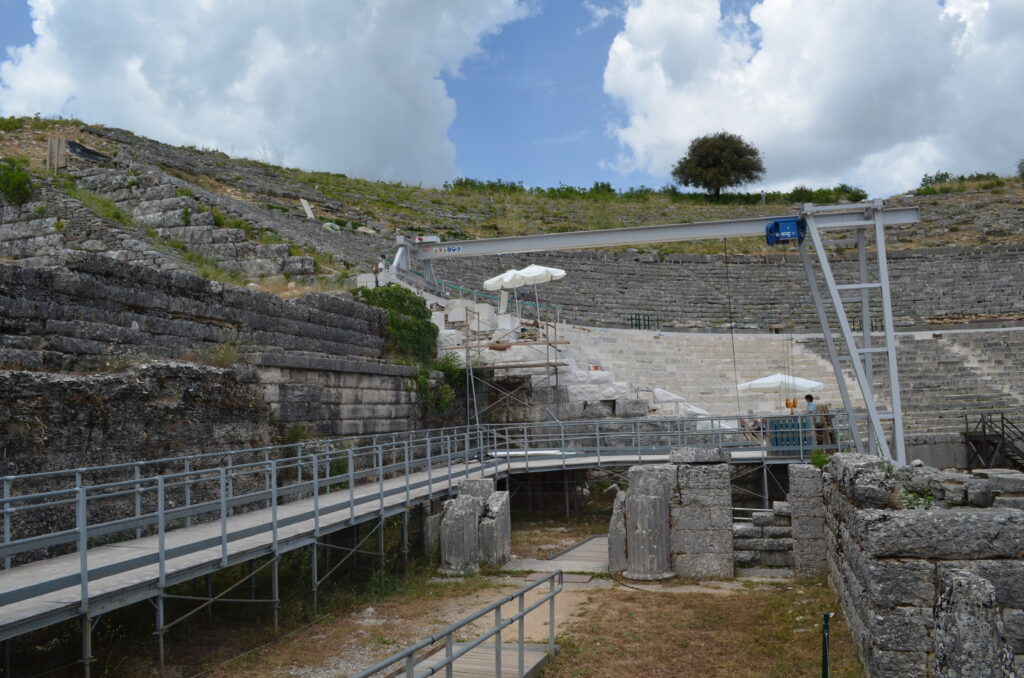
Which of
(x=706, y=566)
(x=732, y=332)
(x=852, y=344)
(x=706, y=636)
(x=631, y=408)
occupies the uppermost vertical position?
(x=732, y=332)

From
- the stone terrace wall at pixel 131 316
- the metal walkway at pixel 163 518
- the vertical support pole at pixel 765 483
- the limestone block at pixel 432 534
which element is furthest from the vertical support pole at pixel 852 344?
the stone terrace wall at pixel 131 316

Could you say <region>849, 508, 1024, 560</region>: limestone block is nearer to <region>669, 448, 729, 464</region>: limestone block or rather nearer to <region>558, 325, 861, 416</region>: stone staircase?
<region>669, 448, 729, 464</region>: limestone block

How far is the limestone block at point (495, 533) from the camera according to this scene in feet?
39.4


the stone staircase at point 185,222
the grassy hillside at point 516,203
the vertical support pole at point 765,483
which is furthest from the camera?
the grassy hillside at point 516,203

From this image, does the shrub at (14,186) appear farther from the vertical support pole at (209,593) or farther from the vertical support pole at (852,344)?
the vertical support pole at (852,344)

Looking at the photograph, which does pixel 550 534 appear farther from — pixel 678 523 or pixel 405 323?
pixel 405 323

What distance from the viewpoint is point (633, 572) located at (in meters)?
11.6

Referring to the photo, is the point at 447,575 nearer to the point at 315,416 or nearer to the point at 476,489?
the point at 476,489

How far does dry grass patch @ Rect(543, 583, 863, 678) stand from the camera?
25.2ft

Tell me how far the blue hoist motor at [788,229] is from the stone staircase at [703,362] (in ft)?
22.6

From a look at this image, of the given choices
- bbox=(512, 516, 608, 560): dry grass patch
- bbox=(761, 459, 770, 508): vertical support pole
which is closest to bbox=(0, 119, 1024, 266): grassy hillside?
bbox=(512, 516, 608, 560): dry grass patch

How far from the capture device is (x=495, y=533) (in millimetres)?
12055

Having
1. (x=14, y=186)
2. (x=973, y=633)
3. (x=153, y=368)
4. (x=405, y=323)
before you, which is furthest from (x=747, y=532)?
(x=14, y=186)

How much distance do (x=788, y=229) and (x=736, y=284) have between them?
21.8 metres
